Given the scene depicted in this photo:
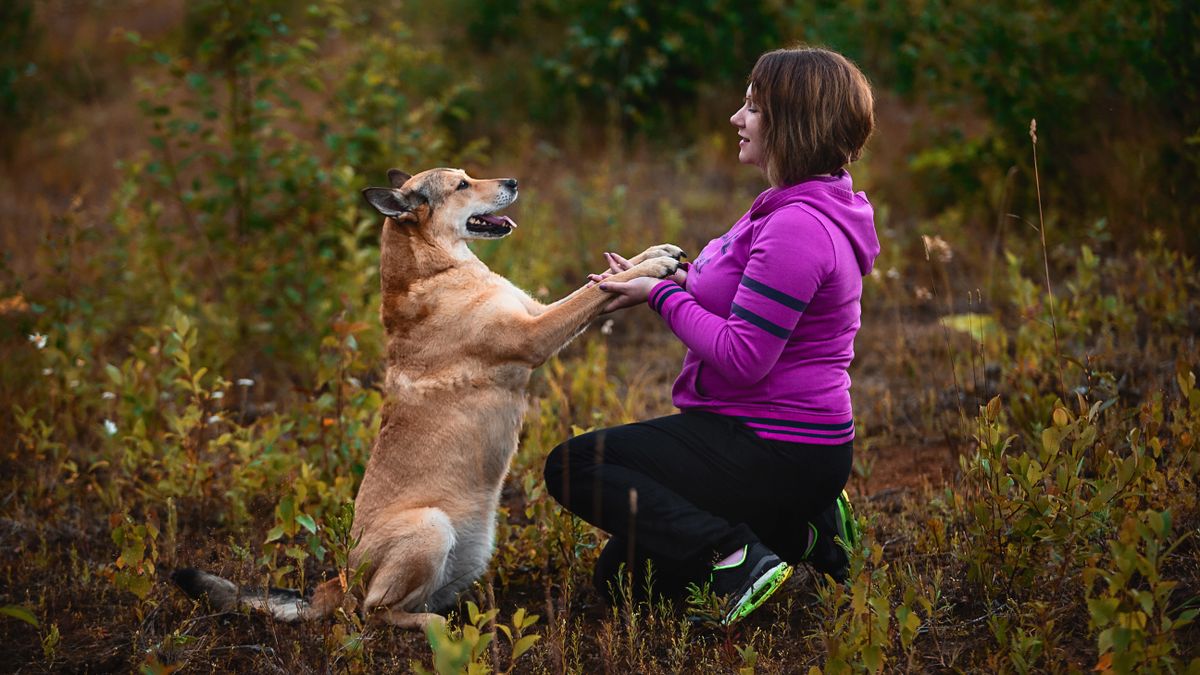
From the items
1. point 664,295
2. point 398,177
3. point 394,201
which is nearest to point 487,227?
point 394,201

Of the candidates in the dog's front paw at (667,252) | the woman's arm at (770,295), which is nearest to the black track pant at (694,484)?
the woman's arm at (770,295)

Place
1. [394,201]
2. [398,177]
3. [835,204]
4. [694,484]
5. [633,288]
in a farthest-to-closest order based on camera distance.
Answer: [398,177]
[394,201]
[633,288]
[694,484]
[835,204]

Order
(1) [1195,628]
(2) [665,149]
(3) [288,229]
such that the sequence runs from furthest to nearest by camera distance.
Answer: (2) [665,149] → (3) [288,229] → (1) [1195,628]

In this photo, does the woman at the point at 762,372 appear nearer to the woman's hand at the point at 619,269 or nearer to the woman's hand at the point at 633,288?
the woman's hand at the point at 633,288

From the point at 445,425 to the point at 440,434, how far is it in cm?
4

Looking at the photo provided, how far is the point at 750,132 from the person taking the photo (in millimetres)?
3451

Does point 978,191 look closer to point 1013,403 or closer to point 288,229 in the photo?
point 1013,403

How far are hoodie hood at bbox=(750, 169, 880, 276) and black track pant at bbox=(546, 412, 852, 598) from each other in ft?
2.33

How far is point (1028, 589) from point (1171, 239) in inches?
156

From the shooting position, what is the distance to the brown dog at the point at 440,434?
3.81m

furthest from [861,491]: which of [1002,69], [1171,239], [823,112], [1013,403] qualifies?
[1002,69]

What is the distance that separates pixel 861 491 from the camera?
468cm

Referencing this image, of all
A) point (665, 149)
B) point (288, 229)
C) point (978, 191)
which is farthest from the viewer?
point (665, 149)

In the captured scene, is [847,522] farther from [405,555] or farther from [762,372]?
[405,555]
